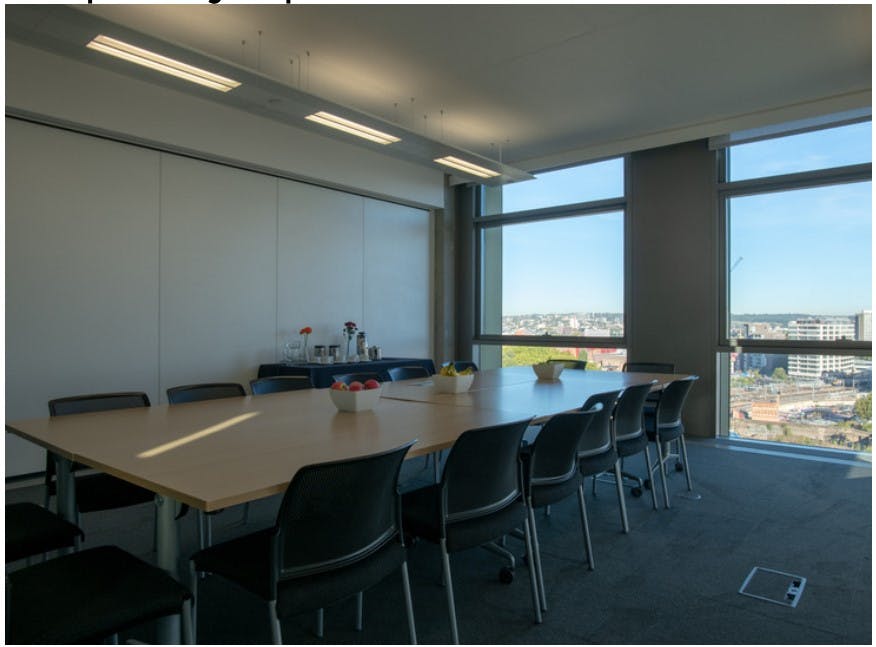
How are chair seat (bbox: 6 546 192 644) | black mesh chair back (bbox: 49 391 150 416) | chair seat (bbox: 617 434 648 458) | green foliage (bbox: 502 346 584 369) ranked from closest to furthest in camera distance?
chair seat (bbox: 6 546 192 644) < black mesh chair back (bbox: 49 391 150 416) < chair seat (bbox: 617 434 648 458) < green foliage (bbox: 502 346 584 369)

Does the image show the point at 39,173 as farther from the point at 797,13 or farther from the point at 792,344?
the point at 792,344

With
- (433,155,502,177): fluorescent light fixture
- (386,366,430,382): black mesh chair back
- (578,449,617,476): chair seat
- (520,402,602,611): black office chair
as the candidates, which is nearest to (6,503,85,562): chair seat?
(520,402,602,611): black office chair

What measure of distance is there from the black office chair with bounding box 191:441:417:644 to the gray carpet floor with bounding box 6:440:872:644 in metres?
0.44

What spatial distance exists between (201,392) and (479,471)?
6.81ft

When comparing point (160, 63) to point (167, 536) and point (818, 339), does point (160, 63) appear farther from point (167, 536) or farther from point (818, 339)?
point (818, 339)

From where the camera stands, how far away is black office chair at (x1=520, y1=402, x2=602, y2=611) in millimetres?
2574

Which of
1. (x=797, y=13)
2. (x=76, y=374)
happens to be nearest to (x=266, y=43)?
(x=76, y=374)

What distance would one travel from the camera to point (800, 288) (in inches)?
232

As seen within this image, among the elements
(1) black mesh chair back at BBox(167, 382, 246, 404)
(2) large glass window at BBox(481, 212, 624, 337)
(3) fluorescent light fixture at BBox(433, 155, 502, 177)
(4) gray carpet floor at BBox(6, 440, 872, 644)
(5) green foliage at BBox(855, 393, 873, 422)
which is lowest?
(4) gray carpet floor at BBox(6, 440, 872, 644)

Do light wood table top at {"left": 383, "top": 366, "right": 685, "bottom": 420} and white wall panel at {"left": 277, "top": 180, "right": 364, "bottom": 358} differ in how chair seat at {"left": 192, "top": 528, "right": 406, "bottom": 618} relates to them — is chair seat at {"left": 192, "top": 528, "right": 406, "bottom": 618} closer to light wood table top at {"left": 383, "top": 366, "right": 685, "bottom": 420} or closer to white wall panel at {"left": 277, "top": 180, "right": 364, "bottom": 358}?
light wood table top at {"left": 383, "top": 366, "right": 685, "bottom": 420}

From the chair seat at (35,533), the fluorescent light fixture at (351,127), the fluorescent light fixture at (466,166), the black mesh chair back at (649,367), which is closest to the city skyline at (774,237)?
the black mesh chair back at (649,367)

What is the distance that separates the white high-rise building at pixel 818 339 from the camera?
567cm

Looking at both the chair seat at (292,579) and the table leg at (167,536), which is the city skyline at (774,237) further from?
the table leg at (167,536)

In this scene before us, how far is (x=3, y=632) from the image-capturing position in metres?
1.43
